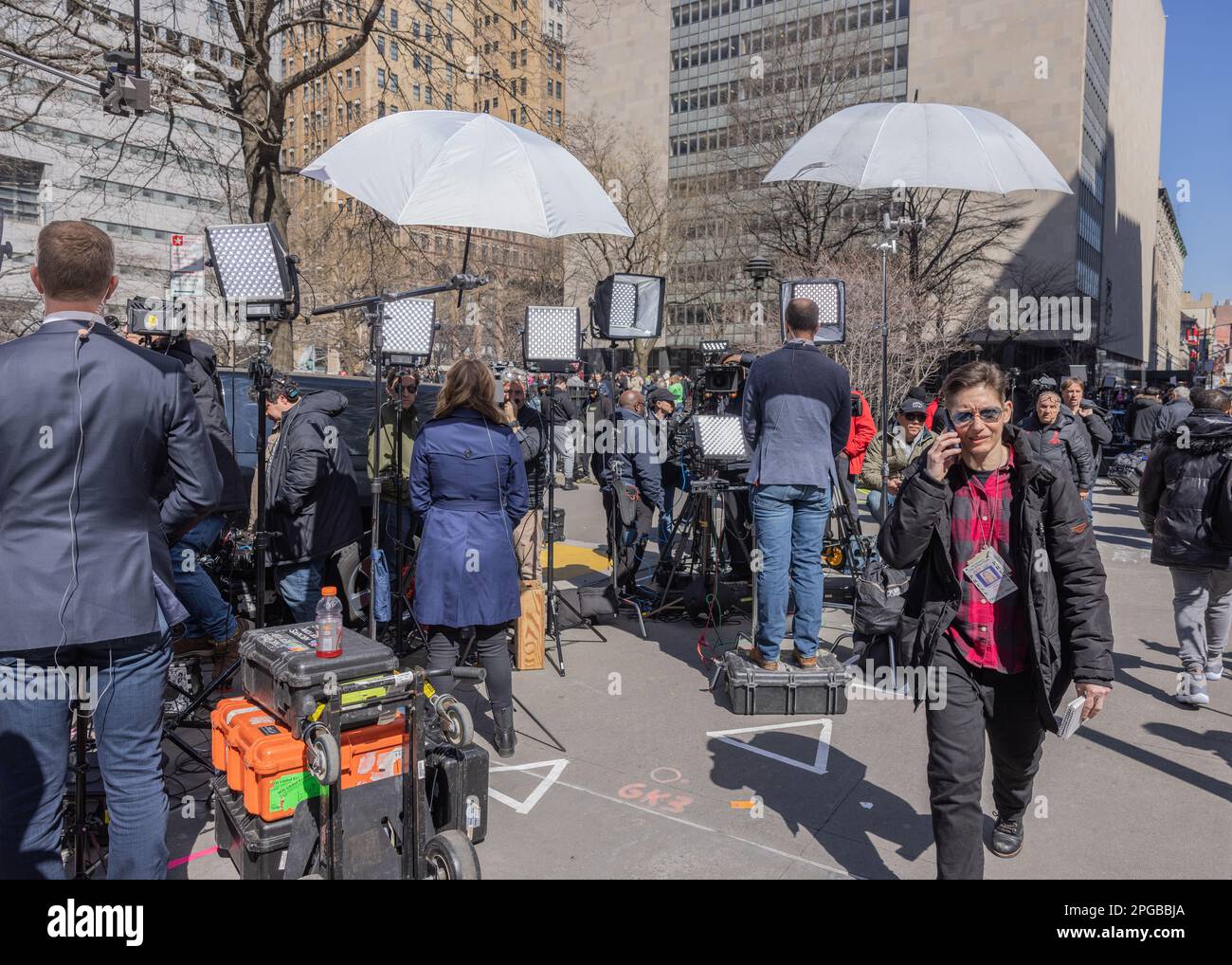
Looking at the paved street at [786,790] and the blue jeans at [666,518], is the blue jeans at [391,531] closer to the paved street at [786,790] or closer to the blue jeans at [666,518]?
the paved street at [786,790]

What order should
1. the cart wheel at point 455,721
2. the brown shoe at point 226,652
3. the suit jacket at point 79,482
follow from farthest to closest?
the brown shoe at point 226,652 < the cart wheel at point 455,721 < the suit jacket at point 79,482

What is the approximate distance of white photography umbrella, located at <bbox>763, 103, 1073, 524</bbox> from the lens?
5645mm

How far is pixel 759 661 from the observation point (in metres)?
5.54

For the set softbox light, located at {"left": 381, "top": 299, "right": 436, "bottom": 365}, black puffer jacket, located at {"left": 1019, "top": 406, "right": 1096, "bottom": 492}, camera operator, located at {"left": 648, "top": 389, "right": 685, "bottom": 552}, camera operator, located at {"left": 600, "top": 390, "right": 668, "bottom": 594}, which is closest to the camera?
softbox light, located at {"left": 381, "top": 299, "right": 436, "bottom": 365}

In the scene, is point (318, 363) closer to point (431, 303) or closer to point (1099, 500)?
point (1099, 500)

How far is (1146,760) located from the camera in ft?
15.2

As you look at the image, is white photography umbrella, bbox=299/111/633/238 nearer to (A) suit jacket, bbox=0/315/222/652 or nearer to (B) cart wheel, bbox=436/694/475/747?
(A) suit jacket, bbox=0/315/222/652

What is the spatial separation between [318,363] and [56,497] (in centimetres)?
4114

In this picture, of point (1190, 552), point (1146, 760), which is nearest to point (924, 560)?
point (1146, 760)

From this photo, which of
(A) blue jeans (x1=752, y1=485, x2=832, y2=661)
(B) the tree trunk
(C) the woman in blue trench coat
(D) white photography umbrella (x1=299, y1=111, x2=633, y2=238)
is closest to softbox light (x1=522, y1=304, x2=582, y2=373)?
(D) white photography umbrella (x1=299, y1=111, x2=633, y2=238)

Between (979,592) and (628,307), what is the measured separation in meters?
4.53

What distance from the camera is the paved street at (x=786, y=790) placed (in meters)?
3.60

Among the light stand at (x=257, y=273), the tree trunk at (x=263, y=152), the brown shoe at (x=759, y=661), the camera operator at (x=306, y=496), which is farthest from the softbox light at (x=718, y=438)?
the tree trunk at (x=263, y=152)

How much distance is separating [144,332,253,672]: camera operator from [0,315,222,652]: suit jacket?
2.07 meters
